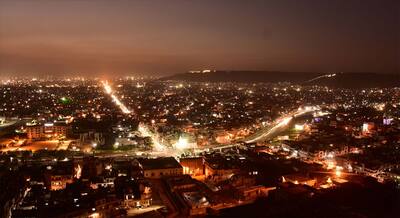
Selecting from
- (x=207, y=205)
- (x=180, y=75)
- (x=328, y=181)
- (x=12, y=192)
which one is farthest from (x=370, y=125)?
(x=180, y=75)

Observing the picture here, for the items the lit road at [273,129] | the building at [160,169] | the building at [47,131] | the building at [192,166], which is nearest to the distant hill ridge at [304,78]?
the lit road at [273,129]

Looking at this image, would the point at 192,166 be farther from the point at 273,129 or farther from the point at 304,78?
the point at 304,78

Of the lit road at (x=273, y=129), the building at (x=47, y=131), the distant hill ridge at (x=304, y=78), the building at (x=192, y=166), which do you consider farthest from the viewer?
the distant hill ridge at (x=304, y=78)

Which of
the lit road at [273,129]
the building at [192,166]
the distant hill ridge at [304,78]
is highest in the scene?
the distant hill ridge at [304,78]

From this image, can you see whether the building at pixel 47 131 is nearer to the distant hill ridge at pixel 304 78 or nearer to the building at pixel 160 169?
the building at pixel 160 169

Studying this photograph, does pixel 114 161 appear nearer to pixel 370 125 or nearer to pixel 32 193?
pixel 32 193

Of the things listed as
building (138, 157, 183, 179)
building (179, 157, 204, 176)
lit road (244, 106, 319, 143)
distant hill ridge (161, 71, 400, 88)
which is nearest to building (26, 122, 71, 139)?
building (138, 157, 183, 179)

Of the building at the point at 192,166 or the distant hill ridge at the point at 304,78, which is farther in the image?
the distant hill ridge at the point at 304,78
